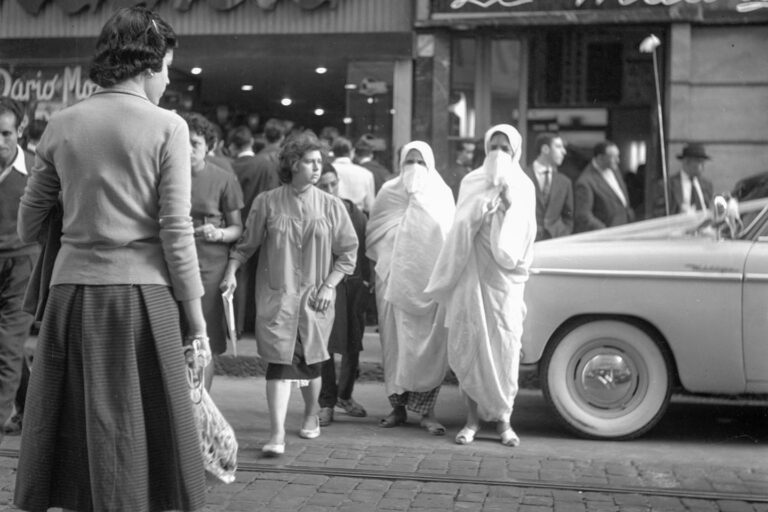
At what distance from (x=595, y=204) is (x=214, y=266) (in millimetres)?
5149

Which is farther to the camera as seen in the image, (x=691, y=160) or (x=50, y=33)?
(x=50, y=33)

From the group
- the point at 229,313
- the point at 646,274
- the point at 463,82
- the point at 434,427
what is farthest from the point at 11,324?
the point at 463,82

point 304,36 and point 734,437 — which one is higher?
point 304,36

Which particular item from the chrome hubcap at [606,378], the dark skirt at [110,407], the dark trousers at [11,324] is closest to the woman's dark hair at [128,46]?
the dark skirt at [110,407]

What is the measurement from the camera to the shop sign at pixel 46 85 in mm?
13625

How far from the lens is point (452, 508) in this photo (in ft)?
17.7

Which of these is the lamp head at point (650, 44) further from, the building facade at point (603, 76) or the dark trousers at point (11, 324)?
the dark trousers at point (11, 324)

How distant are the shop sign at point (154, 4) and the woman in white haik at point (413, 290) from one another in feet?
18.8

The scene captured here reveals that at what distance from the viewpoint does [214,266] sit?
22.4 feet

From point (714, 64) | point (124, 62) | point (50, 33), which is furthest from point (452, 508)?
point (50, 33)

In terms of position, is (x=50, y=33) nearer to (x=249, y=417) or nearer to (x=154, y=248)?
(x=249, y=417)

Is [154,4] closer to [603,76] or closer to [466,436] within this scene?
[603,76]

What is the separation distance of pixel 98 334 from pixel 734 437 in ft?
15.9

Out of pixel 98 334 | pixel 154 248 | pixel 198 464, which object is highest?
pixel 154 248
